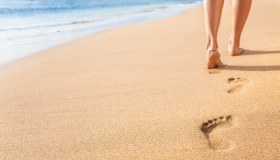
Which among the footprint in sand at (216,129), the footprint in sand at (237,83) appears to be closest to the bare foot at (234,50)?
the footprint in sand at (237,83)

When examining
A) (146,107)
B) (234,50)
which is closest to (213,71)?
(234,50)

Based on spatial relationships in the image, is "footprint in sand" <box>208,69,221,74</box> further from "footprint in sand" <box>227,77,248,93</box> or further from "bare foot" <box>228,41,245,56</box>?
"bare foot" <box>228,41,245,56</box>

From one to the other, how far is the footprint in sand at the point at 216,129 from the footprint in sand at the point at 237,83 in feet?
1.23

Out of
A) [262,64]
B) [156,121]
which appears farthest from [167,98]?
[262,64]

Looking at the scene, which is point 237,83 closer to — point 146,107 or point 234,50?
point 146,107

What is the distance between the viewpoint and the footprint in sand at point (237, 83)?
1997 mm

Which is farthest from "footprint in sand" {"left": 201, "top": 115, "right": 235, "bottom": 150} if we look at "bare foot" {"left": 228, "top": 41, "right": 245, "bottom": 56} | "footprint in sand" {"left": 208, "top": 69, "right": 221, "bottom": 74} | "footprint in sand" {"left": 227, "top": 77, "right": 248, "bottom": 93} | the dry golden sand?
"bare foot" {"left": 228, "top": 41, "right": 245, "bottom": 56}

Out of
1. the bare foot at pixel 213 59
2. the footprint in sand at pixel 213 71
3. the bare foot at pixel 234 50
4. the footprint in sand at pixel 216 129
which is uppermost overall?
the footprint in sand at pixel 216 129

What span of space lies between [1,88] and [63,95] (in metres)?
0.55

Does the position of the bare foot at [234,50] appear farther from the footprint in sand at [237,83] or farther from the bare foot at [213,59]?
the footprint in sand at [237,83]

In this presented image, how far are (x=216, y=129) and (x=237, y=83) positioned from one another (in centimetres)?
64

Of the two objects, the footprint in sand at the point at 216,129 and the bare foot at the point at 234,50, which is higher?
the footprint in sand at the point at 216,129

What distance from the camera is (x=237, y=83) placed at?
2121 mm

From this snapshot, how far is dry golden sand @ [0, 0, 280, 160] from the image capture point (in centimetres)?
145
